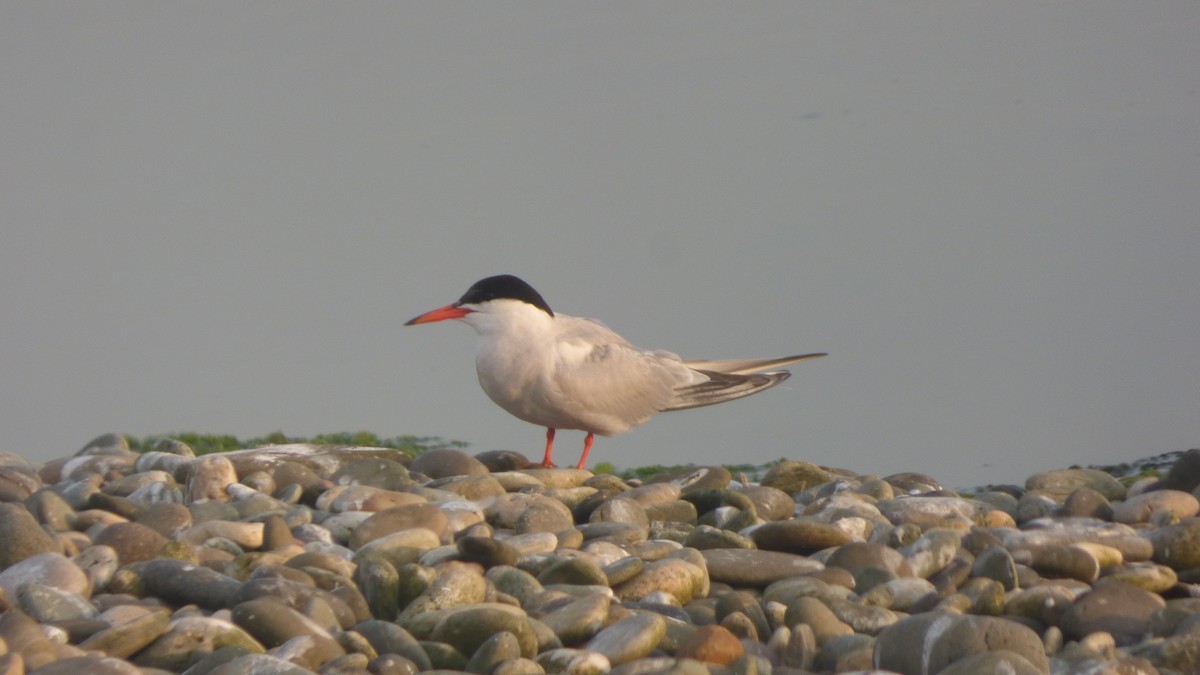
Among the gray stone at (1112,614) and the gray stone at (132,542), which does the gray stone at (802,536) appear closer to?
the gray stone at (1112,614)

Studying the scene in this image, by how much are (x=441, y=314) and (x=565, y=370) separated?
90 centimetres

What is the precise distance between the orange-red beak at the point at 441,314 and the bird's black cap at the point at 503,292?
0.17 feet

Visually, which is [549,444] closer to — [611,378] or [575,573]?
[611,378]

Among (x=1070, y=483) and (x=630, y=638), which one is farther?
(x=1070, y=483)

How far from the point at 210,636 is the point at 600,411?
13.0 ft

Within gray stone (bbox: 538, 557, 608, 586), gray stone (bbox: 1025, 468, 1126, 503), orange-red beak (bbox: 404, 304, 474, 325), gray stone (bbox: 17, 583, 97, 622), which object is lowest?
gray stone (bbox: 1025, 468, 1126, 503)

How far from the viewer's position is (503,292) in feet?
25.0

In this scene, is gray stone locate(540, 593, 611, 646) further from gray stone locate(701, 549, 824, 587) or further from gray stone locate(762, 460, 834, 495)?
gray stone locate(762, 460, 834, 495)

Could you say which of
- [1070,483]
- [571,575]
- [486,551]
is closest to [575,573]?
[571,575]

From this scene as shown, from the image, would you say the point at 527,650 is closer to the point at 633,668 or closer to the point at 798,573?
the point at 633,668

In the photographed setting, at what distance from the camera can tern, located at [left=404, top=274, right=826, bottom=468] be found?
7.35 m

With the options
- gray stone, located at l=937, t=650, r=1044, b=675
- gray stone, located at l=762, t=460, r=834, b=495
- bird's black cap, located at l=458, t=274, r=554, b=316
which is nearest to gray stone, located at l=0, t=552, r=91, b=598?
gray stone, located at l=937, t=650, r=1044, b=675

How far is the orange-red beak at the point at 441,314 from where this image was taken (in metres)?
7.76

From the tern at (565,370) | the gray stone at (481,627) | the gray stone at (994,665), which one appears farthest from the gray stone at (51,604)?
the tern at (565,370)
